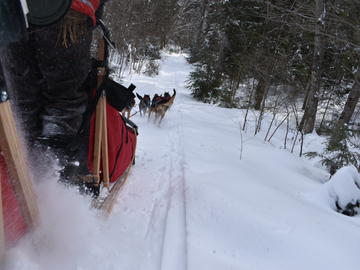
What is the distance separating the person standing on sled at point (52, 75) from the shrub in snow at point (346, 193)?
214 cm

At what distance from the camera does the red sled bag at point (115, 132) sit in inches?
59.2

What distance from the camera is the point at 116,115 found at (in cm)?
170

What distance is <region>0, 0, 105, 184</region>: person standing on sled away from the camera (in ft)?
3.55

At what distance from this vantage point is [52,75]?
113 cm

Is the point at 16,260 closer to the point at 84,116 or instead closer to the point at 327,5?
the point at 84,116

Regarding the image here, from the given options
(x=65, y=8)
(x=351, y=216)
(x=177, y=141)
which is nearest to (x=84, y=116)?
(x=65, y=8)

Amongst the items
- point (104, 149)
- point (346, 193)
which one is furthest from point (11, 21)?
point (346, 193)

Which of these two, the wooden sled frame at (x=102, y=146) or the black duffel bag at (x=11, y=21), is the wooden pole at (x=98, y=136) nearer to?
the wooden sled frame at (x=102, y=146)

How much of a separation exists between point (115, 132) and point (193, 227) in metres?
0.74

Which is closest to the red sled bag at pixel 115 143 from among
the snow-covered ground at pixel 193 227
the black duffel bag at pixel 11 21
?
the snow-covered ground at pixel 193 227

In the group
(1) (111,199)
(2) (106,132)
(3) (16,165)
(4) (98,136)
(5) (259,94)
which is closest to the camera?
(3) (16,165)

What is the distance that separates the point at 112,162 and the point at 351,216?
1935 millimetres

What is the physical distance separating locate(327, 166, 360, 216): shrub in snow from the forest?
3.75 ft

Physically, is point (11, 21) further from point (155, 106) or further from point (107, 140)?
point (155, 106)
